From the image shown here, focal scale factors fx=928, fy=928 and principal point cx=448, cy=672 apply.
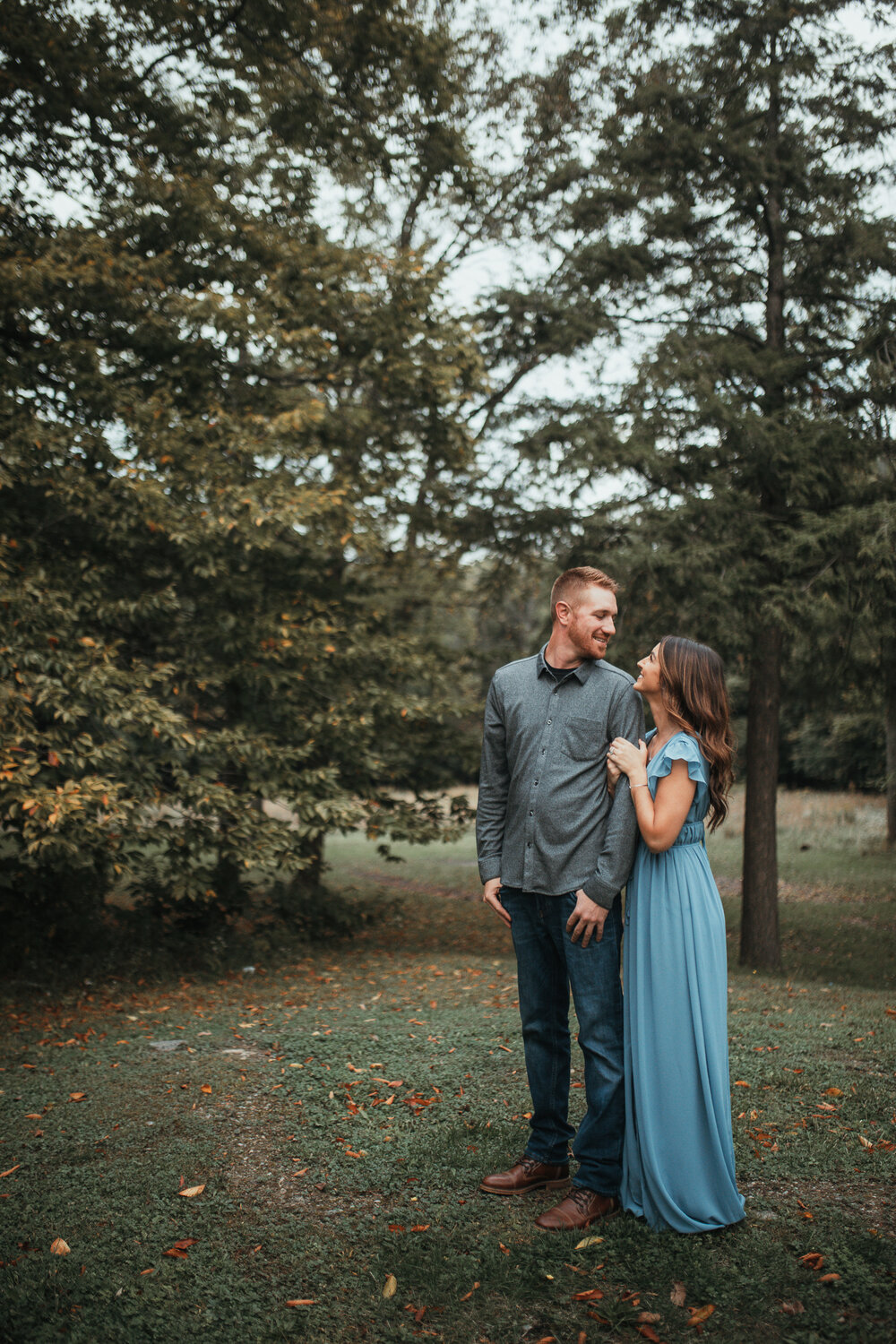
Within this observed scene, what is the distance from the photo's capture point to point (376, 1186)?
342cm

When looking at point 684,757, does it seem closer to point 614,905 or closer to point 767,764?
point 614,905

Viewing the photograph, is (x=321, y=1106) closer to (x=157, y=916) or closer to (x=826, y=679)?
(x=157, y=916)

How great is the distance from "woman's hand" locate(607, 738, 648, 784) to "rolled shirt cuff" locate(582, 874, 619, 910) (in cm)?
35

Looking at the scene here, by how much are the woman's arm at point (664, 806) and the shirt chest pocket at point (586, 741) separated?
183 mm

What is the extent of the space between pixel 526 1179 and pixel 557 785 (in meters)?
1.43

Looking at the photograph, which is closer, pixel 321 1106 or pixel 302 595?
pixel 321 1106

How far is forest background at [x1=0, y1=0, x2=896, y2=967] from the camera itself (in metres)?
7.24

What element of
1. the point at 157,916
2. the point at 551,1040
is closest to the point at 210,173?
the point at 157,916

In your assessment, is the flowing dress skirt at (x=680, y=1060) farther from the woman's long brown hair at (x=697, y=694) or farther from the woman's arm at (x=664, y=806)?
the woman's long brown hair at (x=697, y=694)

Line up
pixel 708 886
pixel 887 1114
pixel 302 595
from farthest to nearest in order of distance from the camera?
1. pixel 302 595
2. pixel 887 1114
3. pixel 708 886

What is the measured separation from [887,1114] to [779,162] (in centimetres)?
826

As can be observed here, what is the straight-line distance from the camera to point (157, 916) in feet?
28.4

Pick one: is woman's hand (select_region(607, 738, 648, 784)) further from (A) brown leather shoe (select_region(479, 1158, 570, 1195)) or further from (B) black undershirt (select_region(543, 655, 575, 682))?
(A) brown leather shoe (select_region(479, 1158, 570, 1195))

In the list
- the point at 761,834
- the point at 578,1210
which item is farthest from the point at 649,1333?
the point at 761,834
